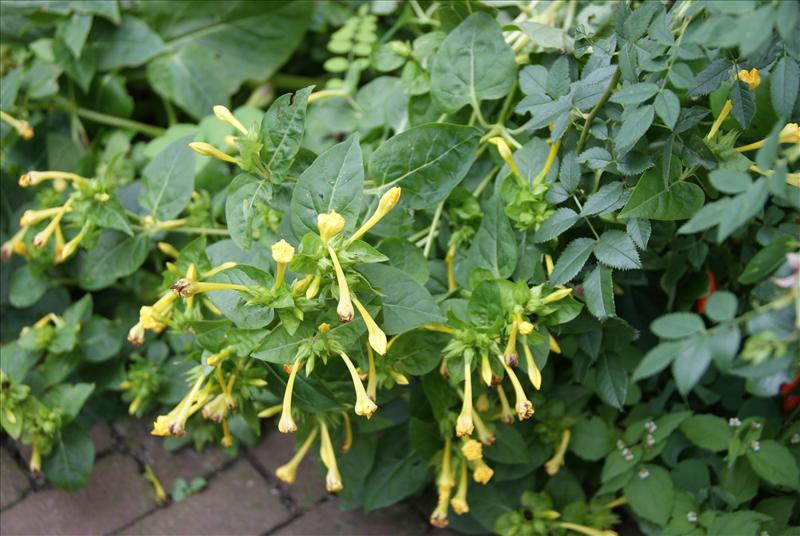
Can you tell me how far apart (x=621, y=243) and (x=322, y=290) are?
0.50m

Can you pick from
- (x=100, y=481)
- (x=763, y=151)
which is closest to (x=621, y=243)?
(x=763, y=151)

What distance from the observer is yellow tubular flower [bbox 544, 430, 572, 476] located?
1.85 meters

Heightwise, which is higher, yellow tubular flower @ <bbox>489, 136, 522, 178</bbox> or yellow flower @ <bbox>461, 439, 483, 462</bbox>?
yellow tubular flower @ <bbox>489, 136, 522, 178</bbox>

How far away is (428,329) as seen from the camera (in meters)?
1.61

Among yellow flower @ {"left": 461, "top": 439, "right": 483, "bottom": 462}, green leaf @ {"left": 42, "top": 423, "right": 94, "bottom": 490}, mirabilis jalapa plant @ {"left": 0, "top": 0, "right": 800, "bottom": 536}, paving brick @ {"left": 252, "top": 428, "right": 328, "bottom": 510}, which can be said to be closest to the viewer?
mirabilis jalapa plant @ {"left": 0, "top": 0, "right": 800, "bottom": 536}

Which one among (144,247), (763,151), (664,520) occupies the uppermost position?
(763,151)

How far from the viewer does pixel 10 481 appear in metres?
2.06

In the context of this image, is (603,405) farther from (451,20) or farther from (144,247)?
(144,247)

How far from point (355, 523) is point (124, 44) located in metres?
1.38

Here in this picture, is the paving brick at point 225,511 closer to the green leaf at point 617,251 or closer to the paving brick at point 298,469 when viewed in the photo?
the paving brick at point 298,469

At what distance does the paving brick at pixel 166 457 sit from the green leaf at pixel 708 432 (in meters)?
1.06

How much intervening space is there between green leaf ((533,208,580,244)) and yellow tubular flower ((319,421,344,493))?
1.76 feet

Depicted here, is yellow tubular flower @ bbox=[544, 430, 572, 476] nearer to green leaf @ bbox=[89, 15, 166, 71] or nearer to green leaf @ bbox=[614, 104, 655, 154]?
green leaf @ bbox=[614, 104, 655, 154]

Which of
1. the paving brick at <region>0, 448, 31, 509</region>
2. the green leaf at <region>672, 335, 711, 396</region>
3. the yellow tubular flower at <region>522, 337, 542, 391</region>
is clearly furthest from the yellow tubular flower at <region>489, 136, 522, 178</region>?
the paving brick at <region>0, 448, 31, 509</region>
